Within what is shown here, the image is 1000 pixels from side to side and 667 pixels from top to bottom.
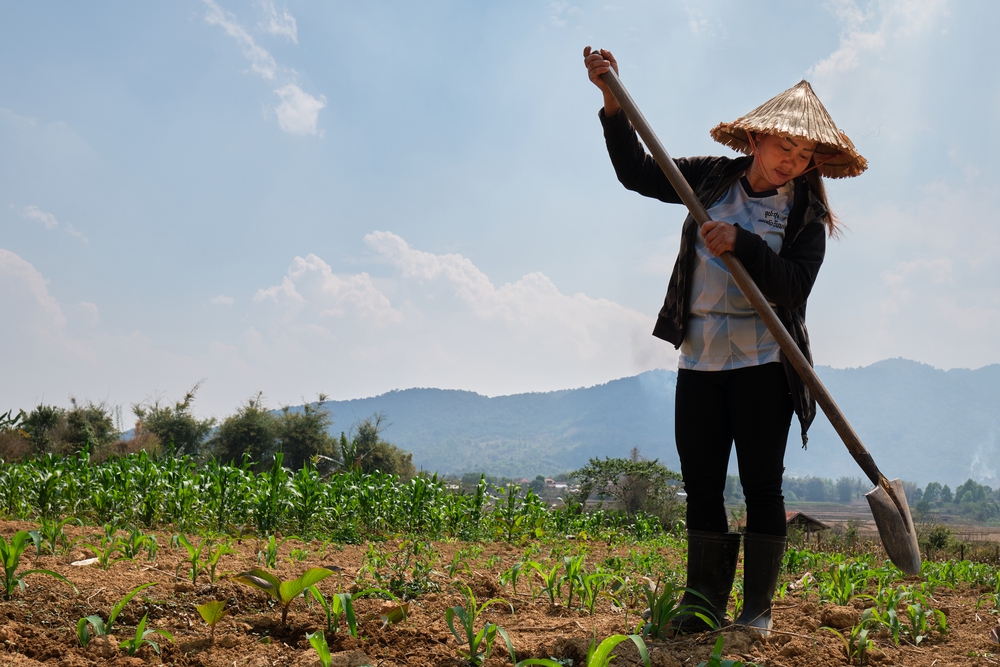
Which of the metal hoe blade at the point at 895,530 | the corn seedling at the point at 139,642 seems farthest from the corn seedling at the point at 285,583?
the metal hoe blade at the point at 895,530

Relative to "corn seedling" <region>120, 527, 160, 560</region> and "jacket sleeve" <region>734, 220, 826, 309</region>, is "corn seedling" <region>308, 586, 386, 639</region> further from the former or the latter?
"jacket sleeve" <region>734, 220, 826, 309</region>

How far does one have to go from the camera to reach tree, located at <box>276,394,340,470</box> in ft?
111

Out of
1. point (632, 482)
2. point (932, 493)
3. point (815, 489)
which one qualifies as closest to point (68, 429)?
point (632, 482)

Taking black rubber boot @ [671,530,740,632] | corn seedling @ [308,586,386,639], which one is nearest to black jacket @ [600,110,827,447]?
black rubber boot @ [671,530,740,632]

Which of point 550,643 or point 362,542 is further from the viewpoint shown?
point 362,542

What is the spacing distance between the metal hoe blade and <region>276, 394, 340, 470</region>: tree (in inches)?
1256

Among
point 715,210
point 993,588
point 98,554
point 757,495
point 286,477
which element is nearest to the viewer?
point 757,495

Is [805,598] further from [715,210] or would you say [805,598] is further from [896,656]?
[715,210]

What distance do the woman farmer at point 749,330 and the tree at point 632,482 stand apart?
1513 cm

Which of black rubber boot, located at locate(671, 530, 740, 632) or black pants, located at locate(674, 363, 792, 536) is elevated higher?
black pants, located at locate(674, 363, 792, 536)

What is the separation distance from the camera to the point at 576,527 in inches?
305

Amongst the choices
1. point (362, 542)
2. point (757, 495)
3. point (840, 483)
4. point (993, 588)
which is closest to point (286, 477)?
point (362, 542)

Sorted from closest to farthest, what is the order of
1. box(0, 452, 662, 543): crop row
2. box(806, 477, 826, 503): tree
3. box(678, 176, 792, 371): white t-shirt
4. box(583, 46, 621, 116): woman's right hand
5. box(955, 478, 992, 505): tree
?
box(678, 176, 792, 371): white t-shirt
box(583, 46, 621, 116): woman's right hand
box(0, 452, 662, 543): crop row
box(955, 478, 992, 505): tree
box(806, 477, 826, 503): tree

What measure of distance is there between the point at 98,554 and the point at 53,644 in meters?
1.01
